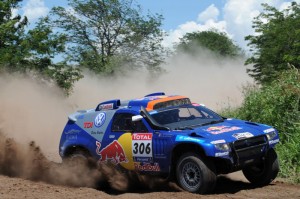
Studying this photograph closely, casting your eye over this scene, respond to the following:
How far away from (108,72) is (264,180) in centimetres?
3273

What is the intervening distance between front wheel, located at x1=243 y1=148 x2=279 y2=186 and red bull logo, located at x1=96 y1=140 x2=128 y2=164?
243 centimetres

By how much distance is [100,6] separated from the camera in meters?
45.2

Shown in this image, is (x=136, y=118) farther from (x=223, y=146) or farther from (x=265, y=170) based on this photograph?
(x=265, y=170)

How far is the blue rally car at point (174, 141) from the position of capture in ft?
27.0

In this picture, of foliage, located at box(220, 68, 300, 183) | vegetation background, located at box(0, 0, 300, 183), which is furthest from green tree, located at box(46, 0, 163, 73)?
foliage, located at box(220, 68, 300, 183)

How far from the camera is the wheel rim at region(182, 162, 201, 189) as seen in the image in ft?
27.0

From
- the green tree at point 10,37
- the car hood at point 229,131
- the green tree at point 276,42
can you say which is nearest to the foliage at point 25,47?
the green tree at point 10,37

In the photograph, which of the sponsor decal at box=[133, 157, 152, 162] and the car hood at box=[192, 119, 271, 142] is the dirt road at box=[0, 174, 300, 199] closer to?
the sponsor decal at box=[133, 157, 152, 162]

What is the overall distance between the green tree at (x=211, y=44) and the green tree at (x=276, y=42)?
110 ft

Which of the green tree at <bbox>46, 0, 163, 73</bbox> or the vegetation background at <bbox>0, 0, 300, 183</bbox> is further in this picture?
the green tree at <bbox>46, 0, 163, 73</bbox>

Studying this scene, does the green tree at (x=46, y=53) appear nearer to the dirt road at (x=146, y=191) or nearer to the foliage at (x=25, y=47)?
the foliage at (x=25, y=47)

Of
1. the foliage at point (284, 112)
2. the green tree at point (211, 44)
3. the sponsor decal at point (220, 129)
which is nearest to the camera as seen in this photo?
the sponsor decal at point (220, 129)

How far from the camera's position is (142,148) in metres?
9.10

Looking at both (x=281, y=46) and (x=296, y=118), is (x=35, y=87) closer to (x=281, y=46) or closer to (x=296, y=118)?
(x=281, y=46)
